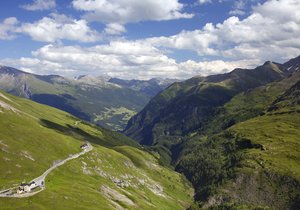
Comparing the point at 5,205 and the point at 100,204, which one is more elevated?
the point at 5,205

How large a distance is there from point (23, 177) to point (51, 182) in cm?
1500

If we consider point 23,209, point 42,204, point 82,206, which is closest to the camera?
point 23,209

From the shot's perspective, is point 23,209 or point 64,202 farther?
point 64,202

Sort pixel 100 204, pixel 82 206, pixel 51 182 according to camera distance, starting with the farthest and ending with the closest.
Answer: pixel 51 182 < pixel 100 204 < pixel 82 206

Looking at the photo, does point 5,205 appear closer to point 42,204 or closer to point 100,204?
point 42,204

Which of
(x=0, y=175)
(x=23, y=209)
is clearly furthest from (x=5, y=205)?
(x=0, y=175)

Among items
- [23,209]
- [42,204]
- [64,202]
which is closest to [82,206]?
[64,202]

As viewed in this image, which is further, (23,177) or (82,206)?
(23,177)

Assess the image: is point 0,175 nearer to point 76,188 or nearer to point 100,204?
point 76,188

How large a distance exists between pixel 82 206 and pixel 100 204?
15.6 metres

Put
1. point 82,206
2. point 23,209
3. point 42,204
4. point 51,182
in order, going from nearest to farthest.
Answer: point 23,209, point 42,204, point 82,206, point 51,182

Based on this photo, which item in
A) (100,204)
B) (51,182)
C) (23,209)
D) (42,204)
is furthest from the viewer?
(51,182)

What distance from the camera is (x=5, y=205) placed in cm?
14675

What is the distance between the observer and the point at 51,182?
19875cm
